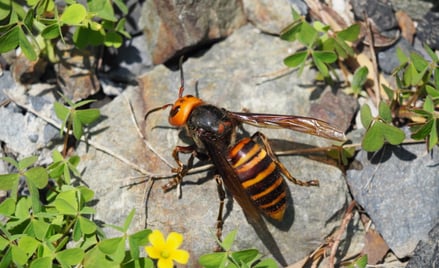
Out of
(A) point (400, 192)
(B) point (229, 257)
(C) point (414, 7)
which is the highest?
(C) point (414, 7)

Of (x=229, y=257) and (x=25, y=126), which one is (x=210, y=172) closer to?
(x=229, y=257)

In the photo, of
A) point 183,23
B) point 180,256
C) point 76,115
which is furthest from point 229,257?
point 183,23

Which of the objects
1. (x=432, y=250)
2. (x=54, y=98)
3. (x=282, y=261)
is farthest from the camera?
(x=54, y=98)

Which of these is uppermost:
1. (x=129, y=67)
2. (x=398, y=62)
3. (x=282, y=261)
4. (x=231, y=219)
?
(x=129, y=67)

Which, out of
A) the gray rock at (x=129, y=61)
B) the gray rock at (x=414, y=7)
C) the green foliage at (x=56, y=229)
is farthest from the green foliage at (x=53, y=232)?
the gray rock at (x=414, y=7)

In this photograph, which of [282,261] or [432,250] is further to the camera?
[282,261]

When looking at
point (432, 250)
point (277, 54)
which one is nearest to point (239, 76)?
point (277, 54)

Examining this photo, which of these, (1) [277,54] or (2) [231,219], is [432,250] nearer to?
(2) [231,219]
